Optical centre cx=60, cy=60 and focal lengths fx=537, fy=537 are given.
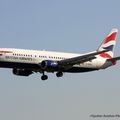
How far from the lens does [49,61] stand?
89.7 metres

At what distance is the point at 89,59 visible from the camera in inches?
3649

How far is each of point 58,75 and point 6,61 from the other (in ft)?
35.4

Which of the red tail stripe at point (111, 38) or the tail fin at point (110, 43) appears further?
the red tail stripe at point (111, 38)

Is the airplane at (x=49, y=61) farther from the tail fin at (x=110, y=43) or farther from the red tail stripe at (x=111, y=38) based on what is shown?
the red tail stripe at (x=111, y=38)

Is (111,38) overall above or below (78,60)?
above

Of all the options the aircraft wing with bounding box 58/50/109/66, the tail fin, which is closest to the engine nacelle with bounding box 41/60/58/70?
the aircraft wing with bounding box 58/50/109/66

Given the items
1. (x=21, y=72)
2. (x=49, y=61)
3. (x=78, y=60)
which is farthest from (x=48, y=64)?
(x=21, y=72)

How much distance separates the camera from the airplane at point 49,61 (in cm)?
8662

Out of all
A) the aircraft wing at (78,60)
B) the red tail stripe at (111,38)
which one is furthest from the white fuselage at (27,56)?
the red tail stripe at (111,38)

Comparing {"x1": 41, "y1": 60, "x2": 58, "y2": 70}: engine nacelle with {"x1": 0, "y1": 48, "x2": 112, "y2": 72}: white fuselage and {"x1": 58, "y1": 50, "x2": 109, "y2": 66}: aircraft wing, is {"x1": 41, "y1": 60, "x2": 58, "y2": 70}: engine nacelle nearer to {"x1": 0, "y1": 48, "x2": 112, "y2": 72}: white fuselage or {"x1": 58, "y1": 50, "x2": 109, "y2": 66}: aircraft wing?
{"x1": 0, "y1": 48, "x2": 112, "y2": 72}: white fuselage

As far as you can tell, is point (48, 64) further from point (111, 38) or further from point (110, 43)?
point (111, 38)

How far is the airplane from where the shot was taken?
86625 mm

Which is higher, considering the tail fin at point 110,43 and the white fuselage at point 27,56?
the tail fin at point 110,43

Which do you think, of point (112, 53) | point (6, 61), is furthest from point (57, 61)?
point (112, 53)
